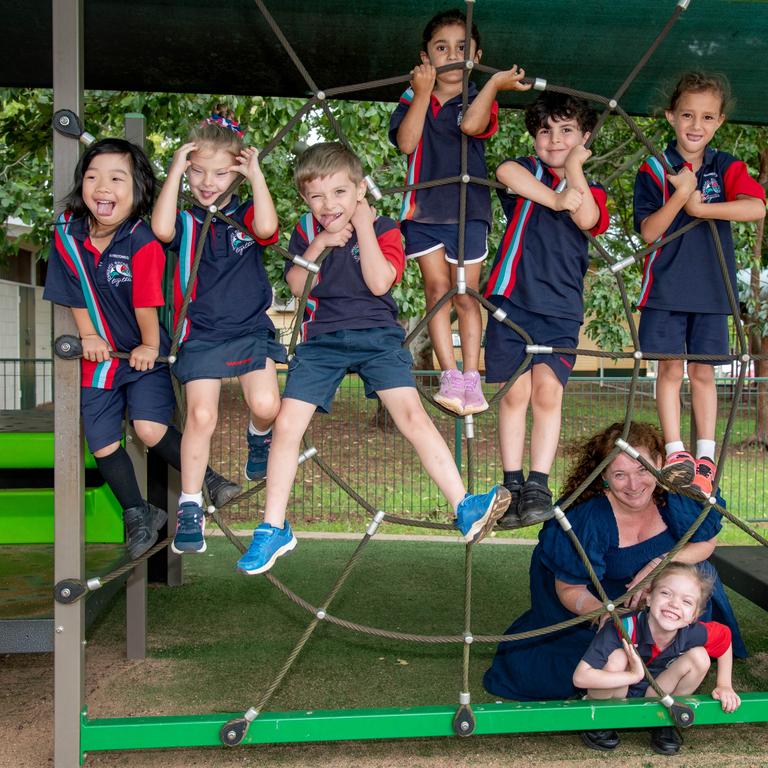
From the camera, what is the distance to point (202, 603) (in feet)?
13.0

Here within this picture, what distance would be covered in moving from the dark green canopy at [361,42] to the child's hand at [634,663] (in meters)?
1.82

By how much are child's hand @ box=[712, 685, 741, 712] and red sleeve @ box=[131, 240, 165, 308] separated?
6.06ft

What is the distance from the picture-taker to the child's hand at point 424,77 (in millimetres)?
2389

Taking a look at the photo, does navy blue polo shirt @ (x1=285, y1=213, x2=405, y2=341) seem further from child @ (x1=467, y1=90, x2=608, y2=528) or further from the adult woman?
the adult woman

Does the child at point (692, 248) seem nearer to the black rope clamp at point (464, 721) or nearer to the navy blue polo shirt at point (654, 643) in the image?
the navy blue polo shirt at point (654, 643)

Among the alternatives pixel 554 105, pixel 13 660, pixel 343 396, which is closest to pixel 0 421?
pixel 13 660

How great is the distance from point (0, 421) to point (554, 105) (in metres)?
2.65

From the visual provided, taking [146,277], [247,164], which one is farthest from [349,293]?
[146,277]

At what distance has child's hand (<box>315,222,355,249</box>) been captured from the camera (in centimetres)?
233

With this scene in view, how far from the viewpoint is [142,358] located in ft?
7.50

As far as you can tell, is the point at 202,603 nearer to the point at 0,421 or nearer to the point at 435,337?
the point at 0,421

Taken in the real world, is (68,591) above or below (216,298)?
below

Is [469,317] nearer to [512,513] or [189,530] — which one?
[512,513]

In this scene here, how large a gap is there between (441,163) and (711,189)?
0.85 m
